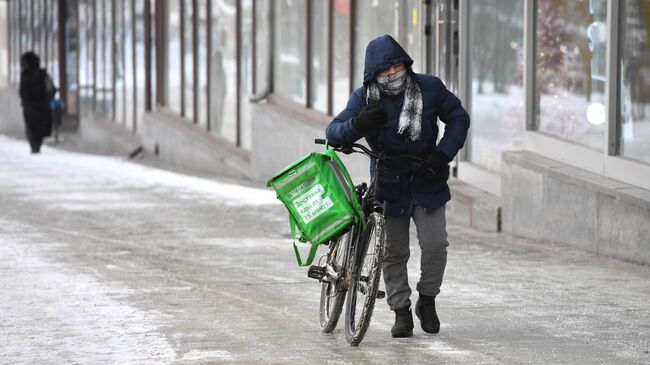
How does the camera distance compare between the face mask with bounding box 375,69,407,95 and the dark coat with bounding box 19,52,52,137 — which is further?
the dark coat with bounding box 19,52,52,137

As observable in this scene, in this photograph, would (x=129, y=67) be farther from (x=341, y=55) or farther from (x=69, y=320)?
(x=69, y=320)

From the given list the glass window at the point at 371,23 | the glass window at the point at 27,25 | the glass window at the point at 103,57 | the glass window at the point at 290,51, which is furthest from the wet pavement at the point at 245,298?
the glass window at the point at 27,25

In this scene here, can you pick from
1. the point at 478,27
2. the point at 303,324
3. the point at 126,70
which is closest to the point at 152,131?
the point at 126,70

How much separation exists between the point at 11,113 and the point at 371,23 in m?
32.3

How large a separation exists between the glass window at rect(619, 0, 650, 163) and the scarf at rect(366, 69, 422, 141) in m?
4.58

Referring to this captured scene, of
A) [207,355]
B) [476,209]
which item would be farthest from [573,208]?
[207,355]

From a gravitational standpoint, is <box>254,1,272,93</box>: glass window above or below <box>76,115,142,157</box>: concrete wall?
above

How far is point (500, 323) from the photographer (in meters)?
9.19

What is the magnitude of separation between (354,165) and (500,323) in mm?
10254

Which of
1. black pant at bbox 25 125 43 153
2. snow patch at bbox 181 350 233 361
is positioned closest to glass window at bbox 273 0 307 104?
black pant at bbox 25 125 43 153

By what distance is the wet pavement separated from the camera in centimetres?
827

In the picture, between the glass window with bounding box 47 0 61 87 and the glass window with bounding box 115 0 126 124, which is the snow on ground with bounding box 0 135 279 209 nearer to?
the glass window with bounding box 115 0 126 124

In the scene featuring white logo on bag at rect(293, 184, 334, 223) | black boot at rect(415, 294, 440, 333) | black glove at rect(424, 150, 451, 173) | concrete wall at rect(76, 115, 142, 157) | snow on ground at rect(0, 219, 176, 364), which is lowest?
concrete wall at rect(76, 115, 142, 157)

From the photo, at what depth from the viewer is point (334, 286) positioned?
8758 mm
